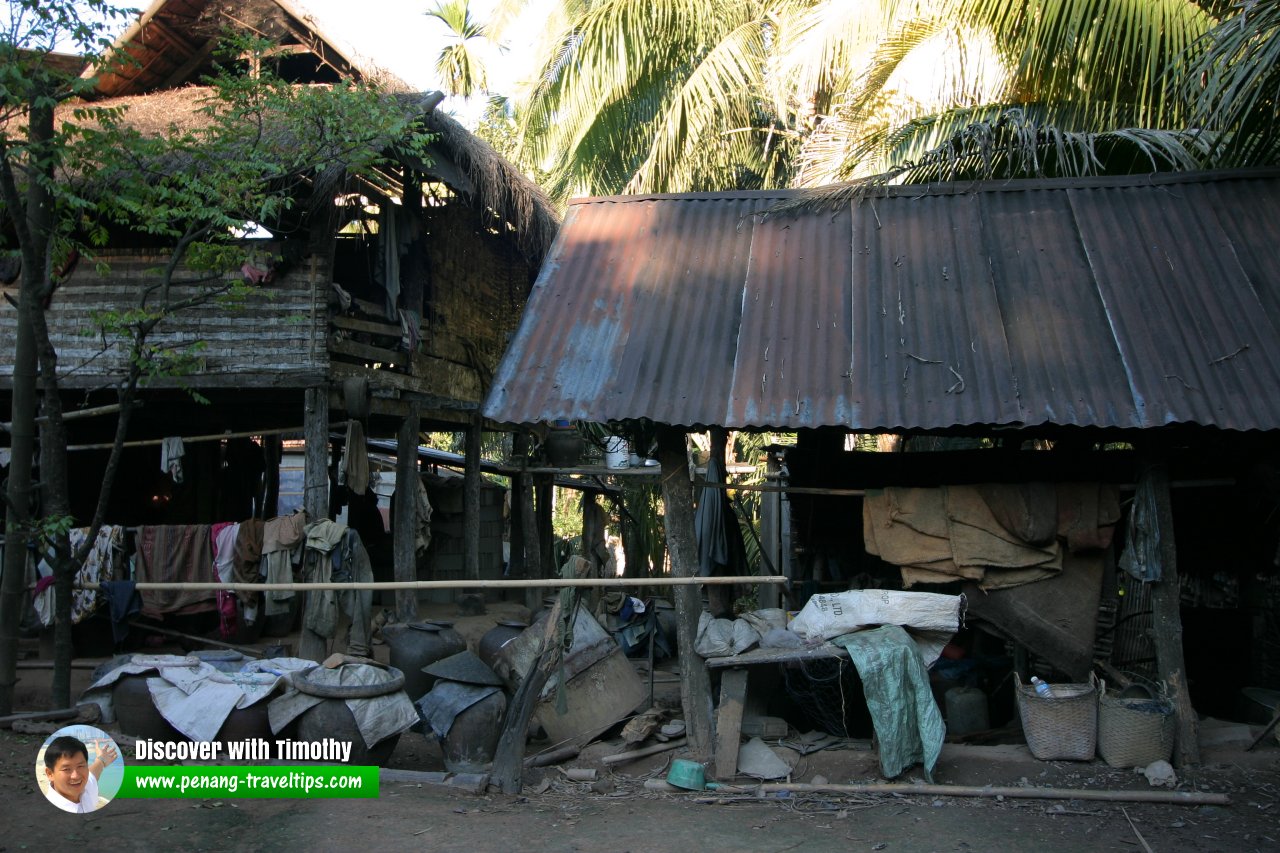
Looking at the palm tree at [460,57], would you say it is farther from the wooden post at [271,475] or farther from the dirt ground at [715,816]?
the dirt ground at [715,816]

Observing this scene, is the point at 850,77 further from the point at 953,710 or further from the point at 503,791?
the point at 503,791

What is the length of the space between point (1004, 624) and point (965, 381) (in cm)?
174

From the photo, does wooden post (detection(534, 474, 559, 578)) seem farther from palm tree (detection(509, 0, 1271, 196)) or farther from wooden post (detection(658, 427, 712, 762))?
wooden post (detection(658, 427, 712, 762))

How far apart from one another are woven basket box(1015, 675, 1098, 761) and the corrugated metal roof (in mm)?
1817

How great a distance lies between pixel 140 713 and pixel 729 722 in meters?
3.78

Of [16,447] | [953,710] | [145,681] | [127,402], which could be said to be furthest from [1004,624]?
[16,447]

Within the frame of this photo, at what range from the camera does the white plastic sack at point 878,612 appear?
6.27 metres

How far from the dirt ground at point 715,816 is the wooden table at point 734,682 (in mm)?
345

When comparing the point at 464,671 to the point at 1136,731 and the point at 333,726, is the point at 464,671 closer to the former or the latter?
the point at 333,726

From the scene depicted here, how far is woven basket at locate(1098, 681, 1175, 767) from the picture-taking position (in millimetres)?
6016

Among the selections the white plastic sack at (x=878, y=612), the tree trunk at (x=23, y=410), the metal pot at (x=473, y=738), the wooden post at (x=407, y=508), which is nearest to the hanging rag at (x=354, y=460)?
the wooden post at (x=407, y=508)

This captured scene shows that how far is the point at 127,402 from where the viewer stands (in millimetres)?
6988

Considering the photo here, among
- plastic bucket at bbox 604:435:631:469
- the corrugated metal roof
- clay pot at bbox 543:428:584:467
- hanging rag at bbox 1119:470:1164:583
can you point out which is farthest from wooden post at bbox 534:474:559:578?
hanging rag at bbox 1119:470:1164:583

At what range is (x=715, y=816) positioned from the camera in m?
5.51
